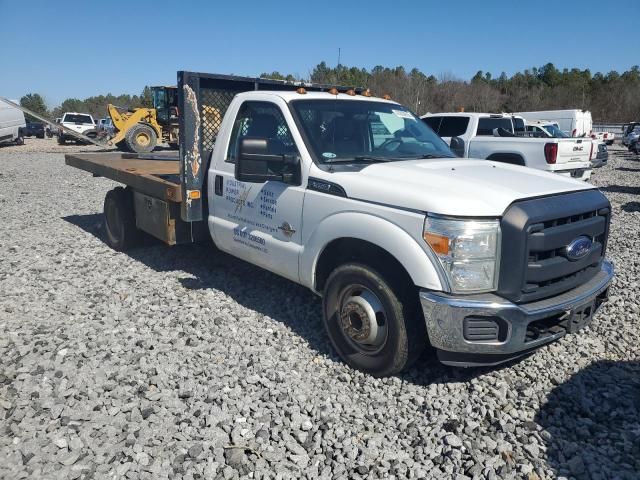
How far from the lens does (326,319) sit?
4.04 metres

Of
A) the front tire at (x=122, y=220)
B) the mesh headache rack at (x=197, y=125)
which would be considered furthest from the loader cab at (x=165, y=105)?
the mesh headache rack at (x=197, y=125)

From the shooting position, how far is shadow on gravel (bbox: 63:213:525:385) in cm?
394

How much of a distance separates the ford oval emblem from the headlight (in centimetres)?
62

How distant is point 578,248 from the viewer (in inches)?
137

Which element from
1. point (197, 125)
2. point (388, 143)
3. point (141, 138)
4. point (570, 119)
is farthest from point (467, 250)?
point (570, 119)

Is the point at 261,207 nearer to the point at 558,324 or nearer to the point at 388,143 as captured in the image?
the point at 388,143

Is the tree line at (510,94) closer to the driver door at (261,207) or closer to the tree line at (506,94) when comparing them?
the tree line at (506,94)

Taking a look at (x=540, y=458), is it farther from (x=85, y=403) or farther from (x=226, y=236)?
(x=226, y=236)

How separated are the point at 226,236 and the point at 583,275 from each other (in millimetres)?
3079

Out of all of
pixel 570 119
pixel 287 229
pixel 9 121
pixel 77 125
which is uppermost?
pixel 570 119

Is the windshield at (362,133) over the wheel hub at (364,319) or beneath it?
over

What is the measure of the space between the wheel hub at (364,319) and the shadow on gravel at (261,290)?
35 centimetres

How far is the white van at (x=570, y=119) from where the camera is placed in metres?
27.3

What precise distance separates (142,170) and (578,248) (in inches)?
207
